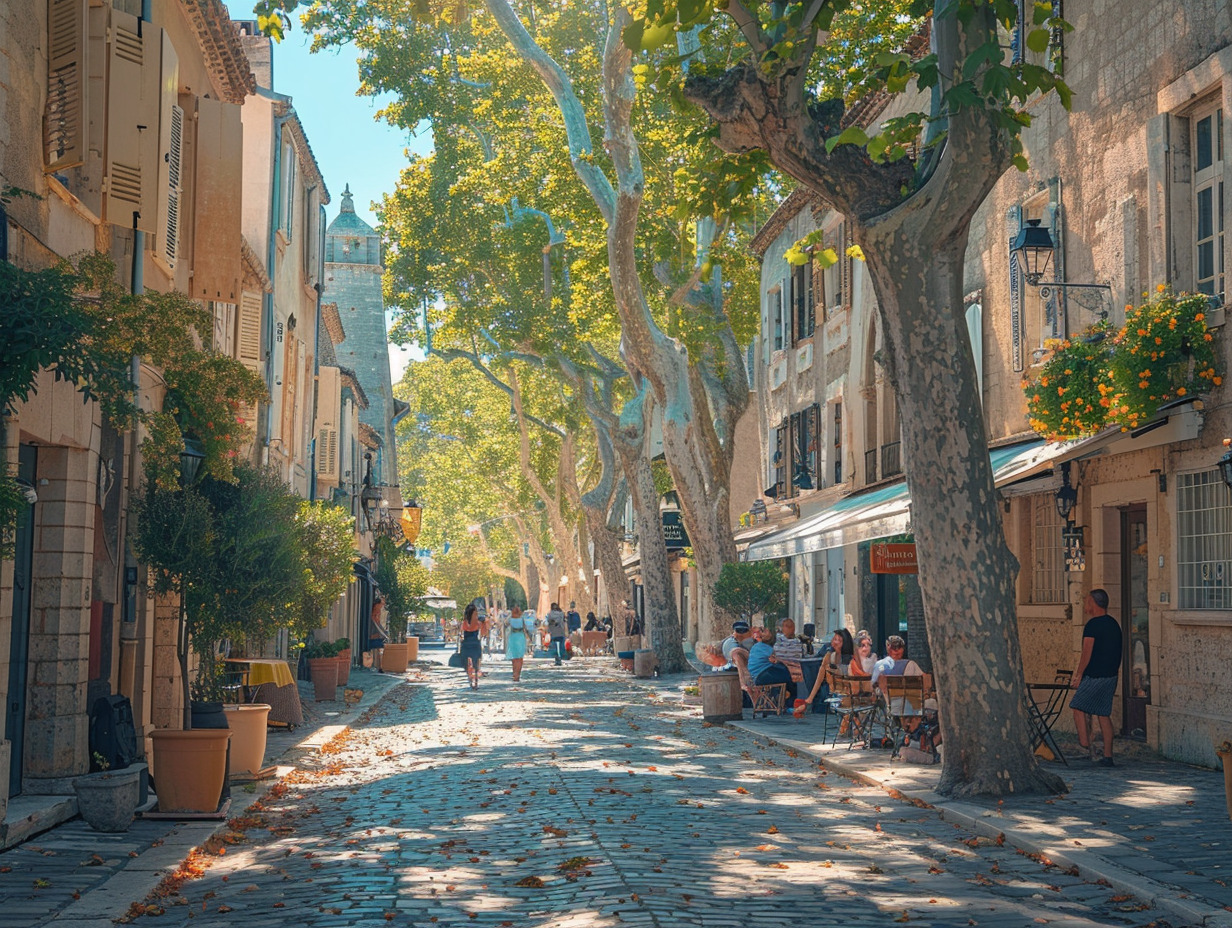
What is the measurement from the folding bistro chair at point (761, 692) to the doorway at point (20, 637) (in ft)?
36.3

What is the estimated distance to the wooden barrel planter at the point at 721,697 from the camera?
19422mm

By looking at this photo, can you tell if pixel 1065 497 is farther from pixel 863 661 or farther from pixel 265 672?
pixel 265 672

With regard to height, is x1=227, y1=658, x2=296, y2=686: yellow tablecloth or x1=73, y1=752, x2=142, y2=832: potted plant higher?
x1=227, y1=658, x2=296, y2=686: yellow tablecloth

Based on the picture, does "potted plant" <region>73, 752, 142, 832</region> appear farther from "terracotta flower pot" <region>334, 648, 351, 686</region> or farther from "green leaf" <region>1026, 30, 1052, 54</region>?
"terracotta flower pot" <region>334, 648, 351, 686</region>

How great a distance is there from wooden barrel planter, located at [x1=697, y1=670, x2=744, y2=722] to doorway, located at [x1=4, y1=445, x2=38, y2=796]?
10.2m

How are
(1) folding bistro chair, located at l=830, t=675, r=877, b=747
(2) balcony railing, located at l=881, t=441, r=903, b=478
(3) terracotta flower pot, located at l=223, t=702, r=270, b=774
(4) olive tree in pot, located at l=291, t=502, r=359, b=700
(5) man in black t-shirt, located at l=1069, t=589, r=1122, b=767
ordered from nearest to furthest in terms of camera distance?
(3) terracotta flower pot, located at l=223, t=702, r=270, b=774
(5) man in black t-shirt, located at l=1069, t=589, r=1122, b=767
(1) folding bistro chair, located at l=830, t=675, r=877, b=747
(4) olive tree in pot, located at l=291, t=502, r=359, b=700
(2) balcony railing, located at l=881, t=441, r=903, b=478

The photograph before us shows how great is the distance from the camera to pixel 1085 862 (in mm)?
8258

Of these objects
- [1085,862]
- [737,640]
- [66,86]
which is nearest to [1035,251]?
[737,640]

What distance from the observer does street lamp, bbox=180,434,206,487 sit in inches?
501

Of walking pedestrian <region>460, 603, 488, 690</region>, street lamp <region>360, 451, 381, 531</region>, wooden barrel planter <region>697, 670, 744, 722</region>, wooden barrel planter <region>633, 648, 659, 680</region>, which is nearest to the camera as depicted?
wooden barrel planter <region>697, 670, 744, 722</region>

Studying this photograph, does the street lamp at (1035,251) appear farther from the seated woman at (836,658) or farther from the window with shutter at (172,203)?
the window with shutter at (172,203)

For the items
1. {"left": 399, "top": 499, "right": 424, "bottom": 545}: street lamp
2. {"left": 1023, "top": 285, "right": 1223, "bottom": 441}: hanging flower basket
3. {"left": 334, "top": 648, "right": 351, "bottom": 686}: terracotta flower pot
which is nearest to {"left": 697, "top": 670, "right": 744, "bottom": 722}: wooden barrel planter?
{"left": 1023, "top": 285, "right": 1223, "bottom": 441}: hanging flower basket

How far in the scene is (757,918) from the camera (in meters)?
6.86

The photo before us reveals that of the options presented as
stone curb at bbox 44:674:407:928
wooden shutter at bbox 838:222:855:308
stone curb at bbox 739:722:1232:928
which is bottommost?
stone curb at bbox 44:674:407:928
